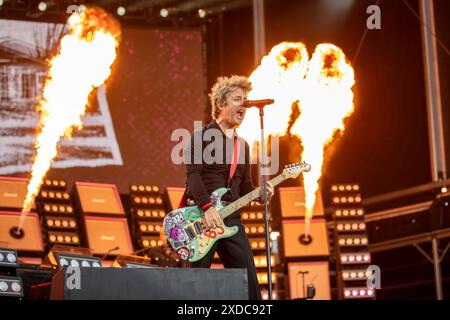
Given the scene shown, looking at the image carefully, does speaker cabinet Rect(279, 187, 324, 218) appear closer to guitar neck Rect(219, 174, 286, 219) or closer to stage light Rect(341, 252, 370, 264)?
stage light Rect(341, 252, 370, 264)

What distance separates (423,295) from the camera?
40.0ft

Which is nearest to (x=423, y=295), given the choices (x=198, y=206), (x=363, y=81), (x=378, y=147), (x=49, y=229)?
(x=378, y=147)

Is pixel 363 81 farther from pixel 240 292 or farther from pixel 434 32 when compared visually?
pixel 240 292

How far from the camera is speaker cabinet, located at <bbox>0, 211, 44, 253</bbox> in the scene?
11891 mm

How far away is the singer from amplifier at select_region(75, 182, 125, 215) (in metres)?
5.95

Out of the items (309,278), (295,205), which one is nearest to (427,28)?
(295,205)

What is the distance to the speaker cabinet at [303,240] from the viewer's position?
12.3m

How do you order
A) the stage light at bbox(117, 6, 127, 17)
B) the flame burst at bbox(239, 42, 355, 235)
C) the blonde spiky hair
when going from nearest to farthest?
the blonde spiky hair < the flame burst at bbox(239, 42, 355, 235) < the stage light at bbox(117, 6, 127, 17)

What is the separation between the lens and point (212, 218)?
6531 mm

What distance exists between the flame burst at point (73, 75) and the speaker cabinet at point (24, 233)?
74cm

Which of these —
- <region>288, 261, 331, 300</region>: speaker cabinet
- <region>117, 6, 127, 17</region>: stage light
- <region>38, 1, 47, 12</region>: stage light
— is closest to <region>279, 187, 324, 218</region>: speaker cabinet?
<region>288, 261, 331, 300</region>: speaker cabinet

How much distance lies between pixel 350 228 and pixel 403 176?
3.32ft

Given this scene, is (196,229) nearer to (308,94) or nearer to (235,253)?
(235,253)

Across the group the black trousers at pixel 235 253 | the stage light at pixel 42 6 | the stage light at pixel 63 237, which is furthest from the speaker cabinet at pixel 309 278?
the black trousers at pixel 235 253
